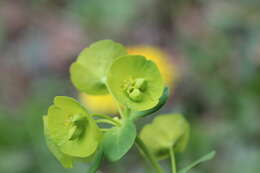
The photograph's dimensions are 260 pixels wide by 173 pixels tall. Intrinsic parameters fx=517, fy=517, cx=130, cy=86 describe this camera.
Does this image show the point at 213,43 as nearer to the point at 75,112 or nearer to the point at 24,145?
the point at 24,145

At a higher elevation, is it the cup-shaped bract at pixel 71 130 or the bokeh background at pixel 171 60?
the cup-shaped bract at pixel 71 130

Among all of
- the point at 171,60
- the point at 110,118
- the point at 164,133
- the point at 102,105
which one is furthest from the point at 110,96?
the point at 110,118

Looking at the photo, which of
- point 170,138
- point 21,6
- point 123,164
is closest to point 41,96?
point 123,164

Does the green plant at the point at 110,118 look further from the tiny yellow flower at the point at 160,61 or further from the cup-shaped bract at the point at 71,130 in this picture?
the tiny yellow flower at the point at 160,61

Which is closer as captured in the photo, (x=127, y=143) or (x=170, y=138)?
(x=127, y=143)

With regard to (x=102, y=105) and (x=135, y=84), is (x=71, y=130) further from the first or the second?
(x=102, y=105)

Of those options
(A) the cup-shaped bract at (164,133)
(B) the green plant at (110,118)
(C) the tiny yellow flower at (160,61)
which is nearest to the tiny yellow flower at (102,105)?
(C) the tiny yellow flower at (160,61)
